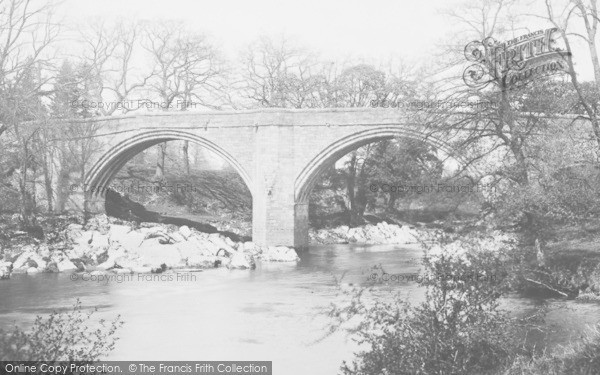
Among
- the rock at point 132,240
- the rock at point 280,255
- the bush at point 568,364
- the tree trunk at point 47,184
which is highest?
the tree trunk at point 47,184

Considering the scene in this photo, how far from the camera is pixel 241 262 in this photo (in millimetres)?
21016

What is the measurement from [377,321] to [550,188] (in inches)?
270

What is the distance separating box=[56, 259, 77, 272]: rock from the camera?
19.8 m

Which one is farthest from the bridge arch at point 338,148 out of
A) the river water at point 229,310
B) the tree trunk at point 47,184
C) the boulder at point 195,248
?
the tree trunk at point 47,184

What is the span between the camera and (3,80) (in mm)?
23641

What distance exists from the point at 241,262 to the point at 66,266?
5464mm

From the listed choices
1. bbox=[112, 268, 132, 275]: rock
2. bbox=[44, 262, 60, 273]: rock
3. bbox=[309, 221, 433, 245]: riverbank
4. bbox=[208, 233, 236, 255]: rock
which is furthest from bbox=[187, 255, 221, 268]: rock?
bbox=[309, 221, 433, 245]: riverbank

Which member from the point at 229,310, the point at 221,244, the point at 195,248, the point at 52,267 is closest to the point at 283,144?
the point at 221,244

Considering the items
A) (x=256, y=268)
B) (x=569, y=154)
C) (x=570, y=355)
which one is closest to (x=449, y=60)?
(x=569, y=154)

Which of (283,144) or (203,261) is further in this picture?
(283,144)

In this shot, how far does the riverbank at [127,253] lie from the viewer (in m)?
19.9

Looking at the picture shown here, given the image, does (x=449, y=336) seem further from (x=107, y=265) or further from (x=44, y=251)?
(x=44, y=251)

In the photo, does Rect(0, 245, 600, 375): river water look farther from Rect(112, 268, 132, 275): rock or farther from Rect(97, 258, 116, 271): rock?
Rect(97, 258, 116, 271): rock

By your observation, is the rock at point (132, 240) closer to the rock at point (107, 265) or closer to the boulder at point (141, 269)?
the rock at point (107, 265)
